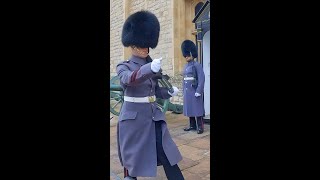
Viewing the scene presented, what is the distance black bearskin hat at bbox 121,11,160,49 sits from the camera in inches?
91.4

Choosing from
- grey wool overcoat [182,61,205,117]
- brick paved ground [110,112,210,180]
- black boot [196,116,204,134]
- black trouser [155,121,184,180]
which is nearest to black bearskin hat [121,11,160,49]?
black trouser [155,121,184,180]

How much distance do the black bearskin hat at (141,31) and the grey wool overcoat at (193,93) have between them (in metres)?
2.14

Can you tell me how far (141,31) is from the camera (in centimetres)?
234

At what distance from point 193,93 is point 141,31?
7.86 feet

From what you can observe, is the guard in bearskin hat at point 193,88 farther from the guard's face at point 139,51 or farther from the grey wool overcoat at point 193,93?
the guard's face at point 139,51

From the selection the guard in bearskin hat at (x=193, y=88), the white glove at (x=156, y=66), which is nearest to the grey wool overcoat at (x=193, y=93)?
the guard in bearskin hat at (x=193, y=88)

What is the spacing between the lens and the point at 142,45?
232cm

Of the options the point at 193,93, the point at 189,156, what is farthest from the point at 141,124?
the point at 193,93

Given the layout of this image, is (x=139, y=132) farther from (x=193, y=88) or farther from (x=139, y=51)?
(x=193, y=88)

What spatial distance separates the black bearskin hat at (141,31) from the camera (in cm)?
232
